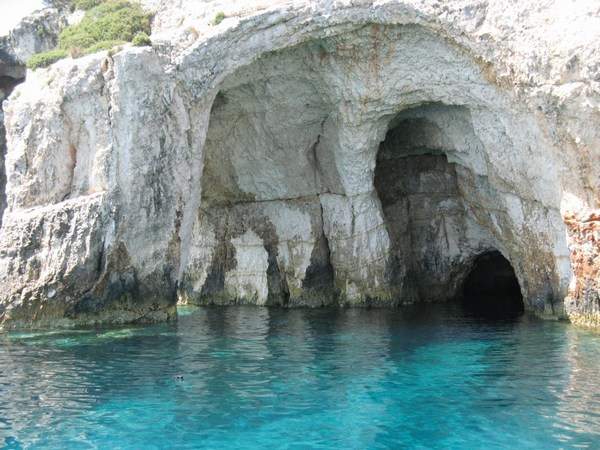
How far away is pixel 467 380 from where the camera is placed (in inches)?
557

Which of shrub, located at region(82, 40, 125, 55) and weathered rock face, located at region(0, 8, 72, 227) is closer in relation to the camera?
shrub, located at region(82, 40, 125, 55)

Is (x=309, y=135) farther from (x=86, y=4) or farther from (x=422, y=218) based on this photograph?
(x=86, y=4)

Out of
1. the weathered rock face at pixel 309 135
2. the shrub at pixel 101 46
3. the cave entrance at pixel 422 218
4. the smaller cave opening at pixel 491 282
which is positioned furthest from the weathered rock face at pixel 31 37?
the smaller cave opening at pixel 491 282

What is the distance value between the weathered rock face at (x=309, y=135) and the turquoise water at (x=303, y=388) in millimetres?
2061

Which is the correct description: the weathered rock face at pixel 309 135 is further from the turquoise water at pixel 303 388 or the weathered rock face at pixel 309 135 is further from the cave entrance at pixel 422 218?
the turquoise water at pixel 303 388

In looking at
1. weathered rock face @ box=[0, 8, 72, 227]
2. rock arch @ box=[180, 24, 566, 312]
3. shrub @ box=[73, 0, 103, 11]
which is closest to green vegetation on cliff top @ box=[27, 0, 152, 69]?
shrub @ box=[73, 0, 103, 11]

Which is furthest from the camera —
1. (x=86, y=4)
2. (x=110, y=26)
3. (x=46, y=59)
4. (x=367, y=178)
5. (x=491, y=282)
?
(x=491, y=282)

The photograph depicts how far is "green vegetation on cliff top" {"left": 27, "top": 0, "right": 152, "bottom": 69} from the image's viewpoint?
78.6 feet

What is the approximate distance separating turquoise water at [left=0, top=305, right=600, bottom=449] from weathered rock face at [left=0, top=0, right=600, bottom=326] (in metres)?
A: 2.06

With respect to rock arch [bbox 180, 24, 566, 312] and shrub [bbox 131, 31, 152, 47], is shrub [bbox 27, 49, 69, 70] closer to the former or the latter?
shrub [bbox 131, 31, 152, 47]

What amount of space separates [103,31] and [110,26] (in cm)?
32

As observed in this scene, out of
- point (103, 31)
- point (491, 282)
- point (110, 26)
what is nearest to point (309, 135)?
point (110, 26)

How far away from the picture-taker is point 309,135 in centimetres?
2788

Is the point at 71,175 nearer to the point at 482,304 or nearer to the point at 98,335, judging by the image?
the point at 98,335
